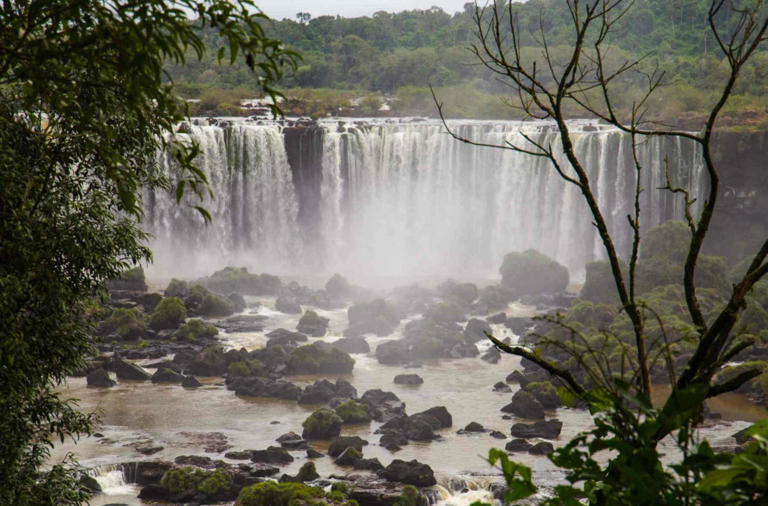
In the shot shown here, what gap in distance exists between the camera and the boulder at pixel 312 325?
74.8 feet

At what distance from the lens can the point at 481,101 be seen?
149ft

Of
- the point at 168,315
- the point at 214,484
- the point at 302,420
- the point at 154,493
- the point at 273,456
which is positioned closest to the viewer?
the point at 214,484

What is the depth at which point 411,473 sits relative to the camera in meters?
12.8

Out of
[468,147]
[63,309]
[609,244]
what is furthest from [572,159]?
[468,147]

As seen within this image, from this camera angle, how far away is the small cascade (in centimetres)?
1275

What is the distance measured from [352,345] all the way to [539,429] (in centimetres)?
738

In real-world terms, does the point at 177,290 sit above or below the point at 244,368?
above

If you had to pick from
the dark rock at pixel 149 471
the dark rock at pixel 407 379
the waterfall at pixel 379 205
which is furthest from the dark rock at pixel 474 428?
the waterfall at pixel 379 205

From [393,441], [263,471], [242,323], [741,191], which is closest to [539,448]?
[393,441]

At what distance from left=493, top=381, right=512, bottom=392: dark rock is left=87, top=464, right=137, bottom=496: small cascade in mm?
8664

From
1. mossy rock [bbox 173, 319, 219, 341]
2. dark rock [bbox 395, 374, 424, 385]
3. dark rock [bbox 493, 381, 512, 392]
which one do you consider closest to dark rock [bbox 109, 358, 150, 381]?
mossy rock [bbox 173, 319, 219, 341]

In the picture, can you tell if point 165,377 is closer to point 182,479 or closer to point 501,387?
point 182,479

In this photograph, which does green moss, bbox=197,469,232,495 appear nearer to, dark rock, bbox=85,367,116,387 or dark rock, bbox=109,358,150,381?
dark rock, bbox=85,367,116,387

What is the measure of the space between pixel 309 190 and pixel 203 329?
13.5 m
